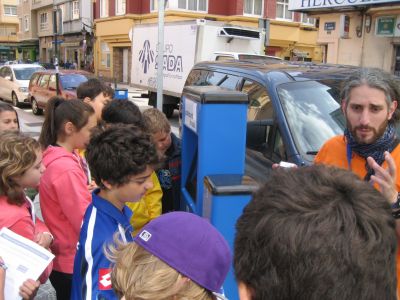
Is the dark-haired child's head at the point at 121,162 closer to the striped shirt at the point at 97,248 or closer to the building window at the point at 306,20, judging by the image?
the striped shirt at the point at 97,248

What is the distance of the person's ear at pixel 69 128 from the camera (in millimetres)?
2605

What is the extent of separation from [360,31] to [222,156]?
14.8 metres

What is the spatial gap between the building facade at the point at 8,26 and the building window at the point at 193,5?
141 feet

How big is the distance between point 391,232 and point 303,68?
3846mm

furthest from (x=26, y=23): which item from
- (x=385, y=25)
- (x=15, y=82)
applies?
(x=385, y=25)

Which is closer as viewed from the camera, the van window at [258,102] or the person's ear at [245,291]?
the person's ear at [245,291]

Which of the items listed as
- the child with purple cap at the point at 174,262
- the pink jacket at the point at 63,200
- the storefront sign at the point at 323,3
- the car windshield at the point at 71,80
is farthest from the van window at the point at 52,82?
the child with purple cap at the point at 174,262

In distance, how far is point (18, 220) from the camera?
6.92ft

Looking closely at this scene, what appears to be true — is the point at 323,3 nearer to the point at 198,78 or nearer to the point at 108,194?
the point at 198,78

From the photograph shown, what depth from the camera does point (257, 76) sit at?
418 cm

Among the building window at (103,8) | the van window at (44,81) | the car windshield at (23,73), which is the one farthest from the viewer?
the building window at (103,8)

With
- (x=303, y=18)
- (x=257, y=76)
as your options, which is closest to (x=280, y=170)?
(x=257, y=76)

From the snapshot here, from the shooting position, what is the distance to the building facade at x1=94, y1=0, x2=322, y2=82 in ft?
87.7

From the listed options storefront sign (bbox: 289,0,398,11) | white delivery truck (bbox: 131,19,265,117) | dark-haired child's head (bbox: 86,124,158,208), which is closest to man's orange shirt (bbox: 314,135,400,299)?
dark-haired child's head (bbox: 86,124,158,208)
